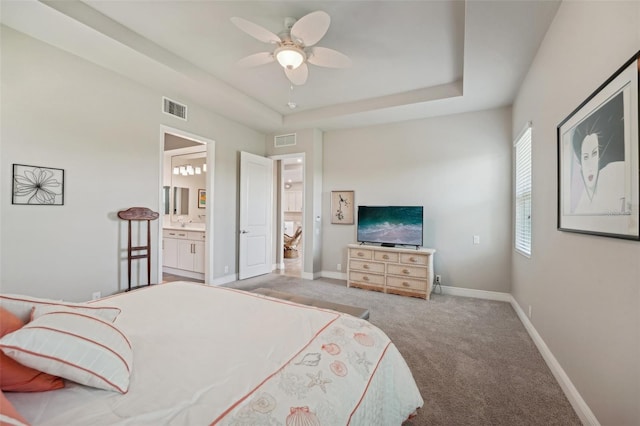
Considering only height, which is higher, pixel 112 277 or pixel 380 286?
pixel 112 277

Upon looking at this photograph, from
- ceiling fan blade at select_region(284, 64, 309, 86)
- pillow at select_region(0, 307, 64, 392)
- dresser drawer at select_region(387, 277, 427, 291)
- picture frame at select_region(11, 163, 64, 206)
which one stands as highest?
ceiling fan blade at select_region(284, 64, 309, 86)

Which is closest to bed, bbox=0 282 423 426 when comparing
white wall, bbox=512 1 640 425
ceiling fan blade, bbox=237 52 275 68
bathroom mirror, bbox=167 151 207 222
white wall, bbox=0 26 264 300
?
white wall, bbox=512 1 640 425

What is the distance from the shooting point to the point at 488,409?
179 cm

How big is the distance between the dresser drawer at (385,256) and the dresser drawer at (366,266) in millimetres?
96

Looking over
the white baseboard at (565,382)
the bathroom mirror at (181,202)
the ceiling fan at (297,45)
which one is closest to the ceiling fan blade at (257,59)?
the ceiling fan at (297,45)

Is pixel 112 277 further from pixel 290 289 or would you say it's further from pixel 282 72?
pixel 282 72

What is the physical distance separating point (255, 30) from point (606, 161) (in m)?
2.51

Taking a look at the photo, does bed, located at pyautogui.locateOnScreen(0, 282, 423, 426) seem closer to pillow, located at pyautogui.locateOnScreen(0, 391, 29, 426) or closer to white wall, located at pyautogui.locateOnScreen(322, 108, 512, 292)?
pillow, located at pyautogui.locateOnScreen(0, 391, 29, 426)

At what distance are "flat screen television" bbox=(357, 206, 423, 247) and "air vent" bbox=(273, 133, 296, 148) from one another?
191 centimetres

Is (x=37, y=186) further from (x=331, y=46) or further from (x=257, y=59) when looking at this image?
(x=331, y=46)

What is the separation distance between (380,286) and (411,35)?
3396 mm

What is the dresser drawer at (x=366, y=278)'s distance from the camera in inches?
175

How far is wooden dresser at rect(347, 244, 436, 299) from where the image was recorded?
409 cm

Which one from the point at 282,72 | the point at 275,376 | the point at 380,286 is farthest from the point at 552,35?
the point at 380,286
